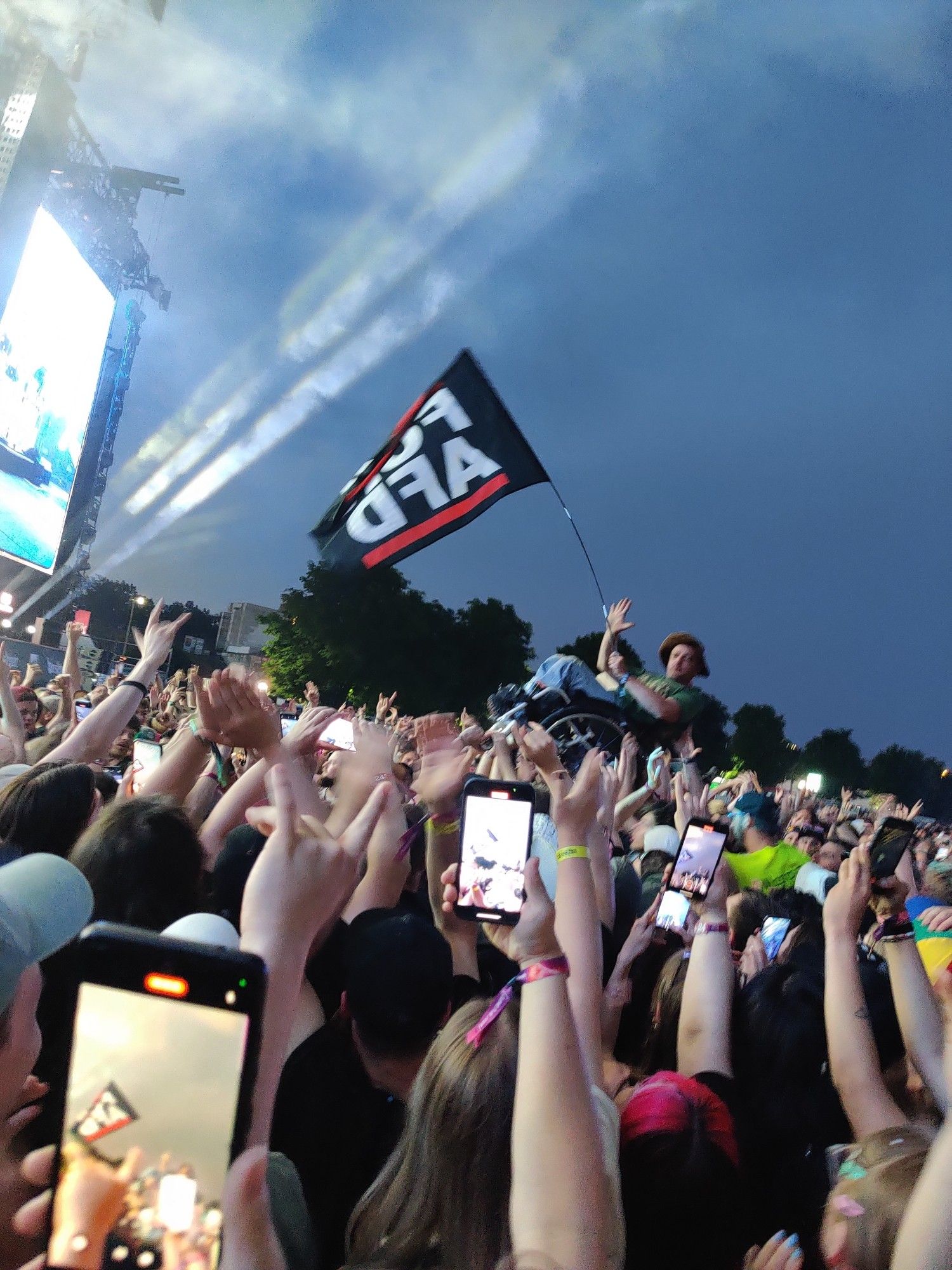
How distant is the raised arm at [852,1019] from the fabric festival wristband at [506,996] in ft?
4.21

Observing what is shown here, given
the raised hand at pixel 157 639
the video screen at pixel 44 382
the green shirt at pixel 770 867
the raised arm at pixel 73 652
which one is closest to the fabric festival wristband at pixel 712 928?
the raised hand at pixel 157 639

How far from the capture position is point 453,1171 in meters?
1.55

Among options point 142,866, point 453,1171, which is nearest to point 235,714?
point 142,866

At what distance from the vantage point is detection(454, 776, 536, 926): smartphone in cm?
277

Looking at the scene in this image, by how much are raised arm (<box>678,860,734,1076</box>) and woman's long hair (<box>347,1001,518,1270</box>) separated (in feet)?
4.05

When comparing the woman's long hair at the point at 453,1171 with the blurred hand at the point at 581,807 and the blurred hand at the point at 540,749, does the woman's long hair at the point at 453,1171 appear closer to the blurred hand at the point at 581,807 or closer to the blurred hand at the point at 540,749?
the blurred hand at the point at 581,807

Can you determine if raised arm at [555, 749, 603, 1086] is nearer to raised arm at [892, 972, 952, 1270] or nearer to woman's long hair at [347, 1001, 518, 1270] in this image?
woman's long hair at [347, 1001, 518, 1270]

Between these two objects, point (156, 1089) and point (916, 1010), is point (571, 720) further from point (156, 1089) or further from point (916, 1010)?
point (156, 1089)

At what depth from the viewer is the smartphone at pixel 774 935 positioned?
4.07 m

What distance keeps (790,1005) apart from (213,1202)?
2351 mm

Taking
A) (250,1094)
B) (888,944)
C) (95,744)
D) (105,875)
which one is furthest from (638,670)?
(250,1094)

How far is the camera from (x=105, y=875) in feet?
8.14

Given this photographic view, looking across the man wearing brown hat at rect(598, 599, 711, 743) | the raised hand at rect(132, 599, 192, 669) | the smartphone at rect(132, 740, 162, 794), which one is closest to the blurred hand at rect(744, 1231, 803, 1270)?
the man wearing brown hat at rect(598, 599, 711, 743)

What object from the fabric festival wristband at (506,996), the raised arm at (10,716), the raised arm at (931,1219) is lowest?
the raised arm at (931,1219)
